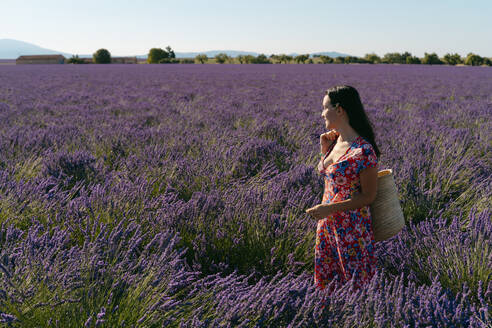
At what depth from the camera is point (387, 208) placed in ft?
5.25

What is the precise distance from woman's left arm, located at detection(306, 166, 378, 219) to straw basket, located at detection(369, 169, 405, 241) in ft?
0.28

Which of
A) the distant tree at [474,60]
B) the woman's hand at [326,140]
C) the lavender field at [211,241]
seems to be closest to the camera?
the lavender field at [211,241]

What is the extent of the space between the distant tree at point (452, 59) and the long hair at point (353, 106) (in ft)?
191

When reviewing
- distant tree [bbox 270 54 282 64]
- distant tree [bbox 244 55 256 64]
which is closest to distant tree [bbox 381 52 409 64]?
distant tree [bbox 270 54 282 64]

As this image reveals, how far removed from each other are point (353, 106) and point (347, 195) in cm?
44

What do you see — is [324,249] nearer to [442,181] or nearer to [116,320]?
[116,320]

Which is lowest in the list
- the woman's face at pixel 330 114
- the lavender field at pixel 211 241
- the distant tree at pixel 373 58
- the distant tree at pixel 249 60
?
the lavender field at pixel 211 241

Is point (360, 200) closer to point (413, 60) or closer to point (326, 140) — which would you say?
point (326, 140)

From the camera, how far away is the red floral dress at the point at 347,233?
5.16 feet

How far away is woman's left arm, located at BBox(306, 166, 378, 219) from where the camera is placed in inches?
59.4

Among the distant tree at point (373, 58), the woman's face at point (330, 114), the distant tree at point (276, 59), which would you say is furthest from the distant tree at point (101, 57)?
the woman's face at point (330, 114)

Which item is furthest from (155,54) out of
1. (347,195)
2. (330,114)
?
(347,195)

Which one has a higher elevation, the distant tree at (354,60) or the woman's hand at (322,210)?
the distant tree at (354,60)

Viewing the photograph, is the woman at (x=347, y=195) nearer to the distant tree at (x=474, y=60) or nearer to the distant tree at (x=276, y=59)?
the distant tree at (x=276, y=59)
